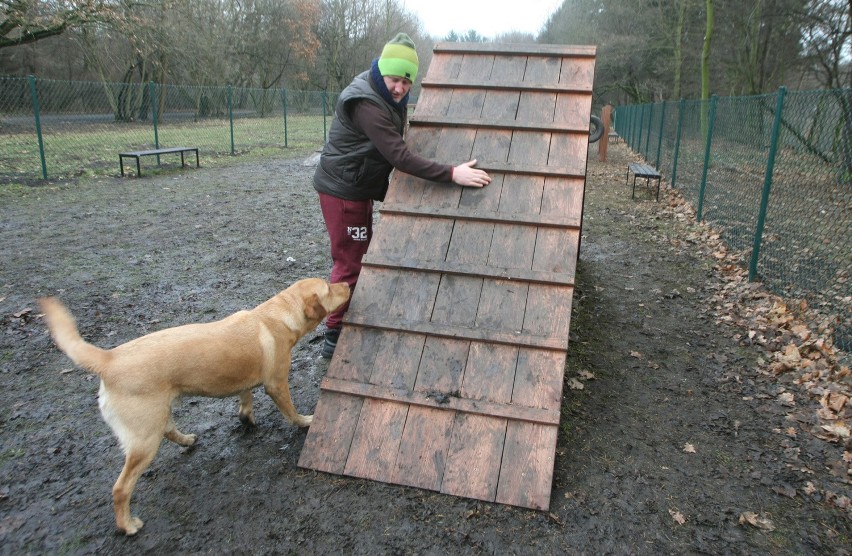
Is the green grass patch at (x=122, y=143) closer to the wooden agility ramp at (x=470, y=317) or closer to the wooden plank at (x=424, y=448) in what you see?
the wooden agility ramp at (x=470, y=317)

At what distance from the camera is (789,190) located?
265 inches

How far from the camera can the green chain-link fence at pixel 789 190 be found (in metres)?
5.68

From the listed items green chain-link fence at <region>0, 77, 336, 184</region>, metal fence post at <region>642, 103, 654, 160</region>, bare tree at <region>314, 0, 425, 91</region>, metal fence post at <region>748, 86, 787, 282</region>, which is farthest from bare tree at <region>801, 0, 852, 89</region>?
bare tree at <region>314, 0, 425, 91</region>

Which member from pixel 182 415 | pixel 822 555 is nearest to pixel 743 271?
pixel 822 555

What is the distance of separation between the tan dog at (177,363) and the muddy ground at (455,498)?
0.32m

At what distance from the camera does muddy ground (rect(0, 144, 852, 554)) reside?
2.70m

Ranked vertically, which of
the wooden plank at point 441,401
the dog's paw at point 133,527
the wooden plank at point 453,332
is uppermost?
the wooden plank at point 453,332

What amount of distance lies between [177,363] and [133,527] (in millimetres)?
832

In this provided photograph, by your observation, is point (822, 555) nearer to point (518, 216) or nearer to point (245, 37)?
point (518, 216)

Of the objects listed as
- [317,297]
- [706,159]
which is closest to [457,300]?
[317,297]

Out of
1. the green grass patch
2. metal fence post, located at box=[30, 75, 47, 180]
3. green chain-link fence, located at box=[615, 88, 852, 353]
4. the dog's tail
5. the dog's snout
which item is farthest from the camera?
the green grass patch

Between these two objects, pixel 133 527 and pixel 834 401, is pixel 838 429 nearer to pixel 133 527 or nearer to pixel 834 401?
pixel 834 401

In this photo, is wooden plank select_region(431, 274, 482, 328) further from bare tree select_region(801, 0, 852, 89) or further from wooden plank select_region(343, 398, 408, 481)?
bare tree select_region(801, 0, 852, 89)

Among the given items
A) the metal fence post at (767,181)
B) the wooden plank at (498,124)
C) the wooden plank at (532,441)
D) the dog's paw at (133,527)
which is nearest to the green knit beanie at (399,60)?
the wooden plank at (498,124)
